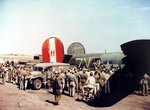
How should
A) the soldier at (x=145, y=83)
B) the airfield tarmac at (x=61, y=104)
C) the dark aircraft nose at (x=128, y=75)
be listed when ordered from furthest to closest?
the soldier at (x=145, y=83) < the airfield tarmac at (x=61, y=104) < the dark aircraft nose at (x=128, y=75)

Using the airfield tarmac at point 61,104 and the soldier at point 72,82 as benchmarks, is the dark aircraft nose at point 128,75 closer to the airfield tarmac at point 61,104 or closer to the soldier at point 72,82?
the airfield tarmac at point 61,104

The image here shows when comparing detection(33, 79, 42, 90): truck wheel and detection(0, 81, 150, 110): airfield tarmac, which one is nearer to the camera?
detection(0, 81, 150, 110): airfield tarmac

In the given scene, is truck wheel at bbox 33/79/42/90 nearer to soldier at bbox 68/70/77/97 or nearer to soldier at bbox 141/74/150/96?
soldier at bbox 68/70/77/97

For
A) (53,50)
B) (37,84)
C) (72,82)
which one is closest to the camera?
(53,50)

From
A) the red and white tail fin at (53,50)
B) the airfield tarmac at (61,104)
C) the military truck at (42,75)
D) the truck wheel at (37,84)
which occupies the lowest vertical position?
the airfield tarmac at (61,104)

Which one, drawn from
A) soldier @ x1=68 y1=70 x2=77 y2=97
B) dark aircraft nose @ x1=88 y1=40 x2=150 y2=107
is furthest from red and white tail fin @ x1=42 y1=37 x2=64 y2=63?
soldier @ x1=68 y1=70 x2=77 y2=97

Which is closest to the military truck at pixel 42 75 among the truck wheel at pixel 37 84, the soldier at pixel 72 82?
the truck wheel at pixel 37 84

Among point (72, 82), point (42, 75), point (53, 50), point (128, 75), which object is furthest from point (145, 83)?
point (42, 75)

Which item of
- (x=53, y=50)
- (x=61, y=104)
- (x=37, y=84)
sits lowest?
(x=61, y=104)

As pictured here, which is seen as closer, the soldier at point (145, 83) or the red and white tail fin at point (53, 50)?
the red and white tail fin at point (53, 50)

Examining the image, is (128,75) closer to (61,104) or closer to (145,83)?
(145,83)

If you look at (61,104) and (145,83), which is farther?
(145,83)

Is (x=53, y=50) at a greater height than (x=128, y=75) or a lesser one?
greater

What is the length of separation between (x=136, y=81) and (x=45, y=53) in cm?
803
